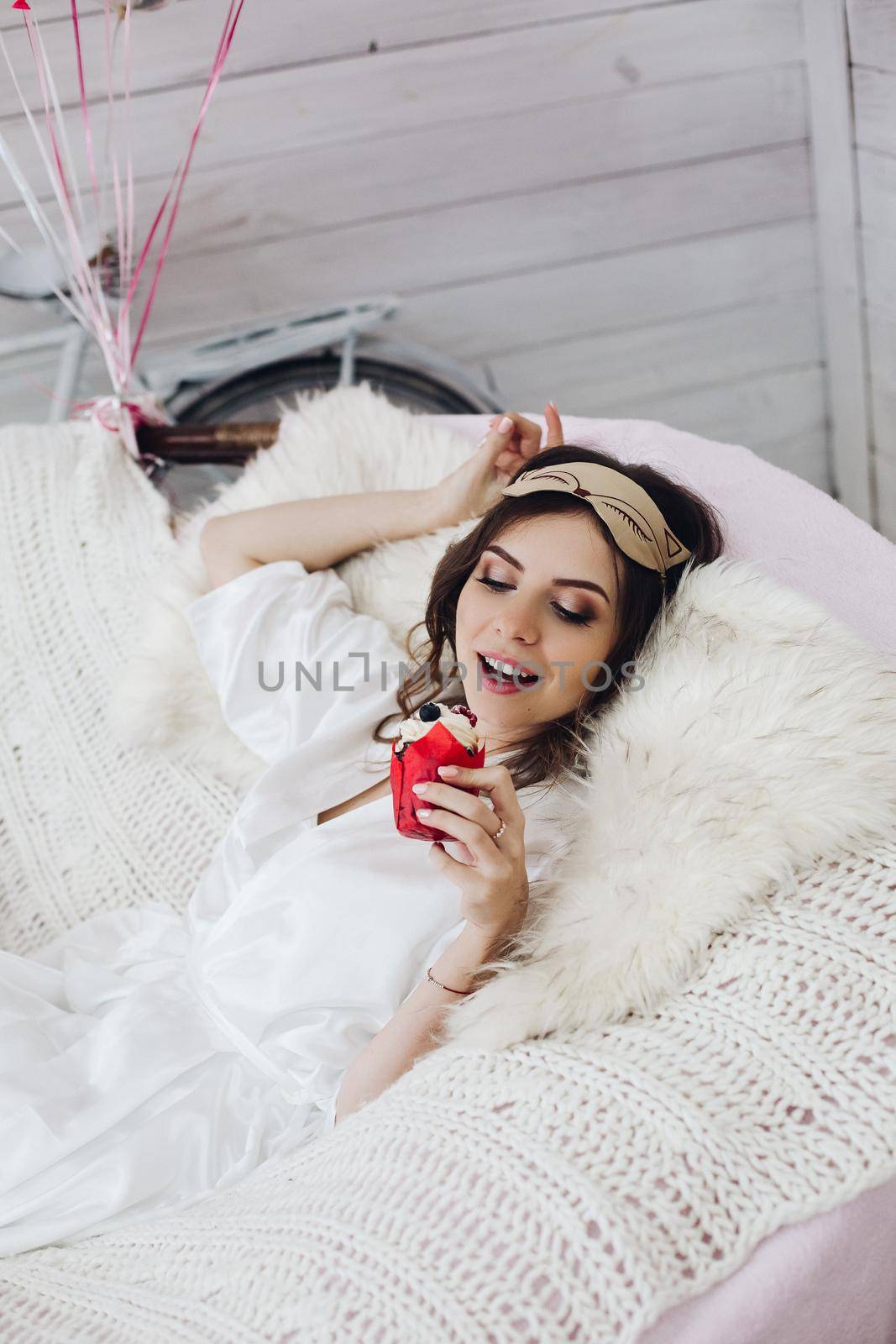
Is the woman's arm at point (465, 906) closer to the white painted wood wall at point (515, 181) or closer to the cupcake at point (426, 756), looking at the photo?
the cupcake at point (426, 756)

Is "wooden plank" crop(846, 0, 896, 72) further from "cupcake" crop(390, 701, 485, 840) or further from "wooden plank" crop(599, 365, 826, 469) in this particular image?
"cupcake" crop(390, 701, 485, 840)

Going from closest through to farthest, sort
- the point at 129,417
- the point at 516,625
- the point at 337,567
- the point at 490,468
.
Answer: the point at 516,625
the point at 490,468
the point at 337,567
the point at 129,417

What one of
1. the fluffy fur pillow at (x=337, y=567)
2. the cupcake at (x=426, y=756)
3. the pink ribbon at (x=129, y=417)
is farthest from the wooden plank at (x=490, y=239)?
the cupcake at (x=426, y=756)

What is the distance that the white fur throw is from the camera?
35.3 inches

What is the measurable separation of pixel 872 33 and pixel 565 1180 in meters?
2.13

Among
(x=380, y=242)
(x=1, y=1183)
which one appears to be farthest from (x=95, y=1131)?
(x=380, y=242)

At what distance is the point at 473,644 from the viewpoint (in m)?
1.17

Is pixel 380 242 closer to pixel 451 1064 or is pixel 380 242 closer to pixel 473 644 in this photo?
pixel 473 644

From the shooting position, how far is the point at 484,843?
0.90 metres

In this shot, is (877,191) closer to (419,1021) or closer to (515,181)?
(515,181)

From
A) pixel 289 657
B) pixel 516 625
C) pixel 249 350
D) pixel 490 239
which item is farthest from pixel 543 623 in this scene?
pixel 490 239

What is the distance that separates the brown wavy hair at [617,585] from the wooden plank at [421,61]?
1.14 m

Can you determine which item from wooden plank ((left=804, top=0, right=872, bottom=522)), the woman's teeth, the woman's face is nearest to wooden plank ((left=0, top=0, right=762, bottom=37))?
wooden plank ((left=804, top=0, right=872, bottom=522))

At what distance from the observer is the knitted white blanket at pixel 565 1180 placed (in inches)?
28.8
